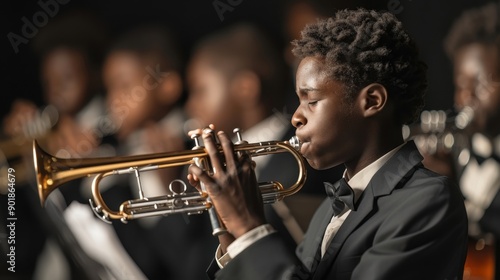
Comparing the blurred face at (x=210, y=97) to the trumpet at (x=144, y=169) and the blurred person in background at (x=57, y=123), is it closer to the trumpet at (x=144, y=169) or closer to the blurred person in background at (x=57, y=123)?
the blurred person in background at (x=57, y=123)

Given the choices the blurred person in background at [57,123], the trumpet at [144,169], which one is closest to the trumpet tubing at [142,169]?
the trumpet at [144,169]

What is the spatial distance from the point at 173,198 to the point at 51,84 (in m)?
1.42

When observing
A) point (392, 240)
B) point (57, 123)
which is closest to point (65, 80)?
point (57, 123)

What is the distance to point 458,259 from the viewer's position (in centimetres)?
154

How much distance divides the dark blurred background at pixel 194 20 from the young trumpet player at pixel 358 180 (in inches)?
57.4

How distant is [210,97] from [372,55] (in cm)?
166

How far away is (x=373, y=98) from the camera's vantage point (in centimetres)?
160

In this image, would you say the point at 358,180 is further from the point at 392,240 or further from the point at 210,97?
the point at 210,97

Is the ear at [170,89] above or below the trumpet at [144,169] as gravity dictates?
above

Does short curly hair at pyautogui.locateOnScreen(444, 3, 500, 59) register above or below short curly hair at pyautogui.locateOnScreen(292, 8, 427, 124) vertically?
below

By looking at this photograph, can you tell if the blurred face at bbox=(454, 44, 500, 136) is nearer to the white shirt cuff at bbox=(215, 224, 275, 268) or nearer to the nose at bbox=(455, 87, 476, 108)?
the nose at bbox=(455, 87, 476, 108)

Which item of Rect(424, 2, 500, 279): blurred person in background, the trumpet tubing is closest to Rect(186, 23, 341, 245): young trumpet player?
Rect(424, 2, 500, 279): blurred person in background

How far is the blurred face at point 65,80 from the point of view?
2949mm

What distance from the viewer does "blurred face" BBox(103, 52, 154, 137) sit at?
3.05 meters
